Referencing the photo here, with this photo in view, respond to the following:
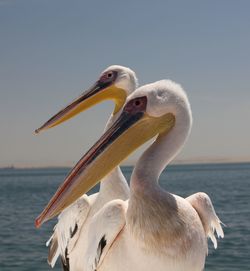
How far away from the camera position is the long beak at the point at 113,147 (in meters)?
3.87

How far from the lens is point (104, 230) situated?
427 cm

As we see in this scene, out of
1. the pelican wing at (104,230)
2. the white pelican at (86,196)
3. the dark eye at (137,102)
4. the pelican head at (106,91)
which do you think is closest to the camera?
the dark eye at (137,102)

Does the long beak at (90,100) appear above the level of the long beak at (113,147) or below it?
below

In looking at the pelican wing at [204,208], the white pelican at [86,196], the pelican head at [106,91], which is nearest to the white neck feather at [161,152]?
the pelican wing at [204,208]

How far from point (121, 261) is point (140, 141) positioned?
876 mm

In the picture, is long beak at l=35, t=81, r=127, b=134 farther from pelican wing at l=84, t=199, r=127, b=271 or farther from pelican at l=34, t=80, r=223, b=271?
pelican at l=34, t=80, r=223, b=271

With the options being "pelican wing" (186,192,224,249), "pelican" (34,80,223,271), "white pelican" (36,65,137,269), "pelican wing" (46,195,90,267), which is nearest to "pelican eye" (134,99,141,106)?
"pelican" (34,80,223,271)

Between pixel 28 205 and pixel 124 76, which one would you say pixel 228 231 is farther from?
pixel 28 205

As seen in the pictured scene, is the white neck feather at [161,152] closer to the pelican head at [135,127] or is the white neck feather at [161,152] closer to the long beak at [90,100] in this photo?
the pelican head at [135,127]

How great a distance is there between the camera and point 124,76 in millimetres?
5941

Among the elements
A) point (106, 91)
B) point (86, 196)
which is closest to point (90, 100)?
point (106, 91)

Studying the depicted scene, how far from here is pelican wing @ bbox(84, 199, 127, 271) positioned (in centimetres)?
422

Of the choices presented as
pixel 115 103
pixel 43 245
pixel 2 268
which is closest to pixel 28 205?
pixel 43 245

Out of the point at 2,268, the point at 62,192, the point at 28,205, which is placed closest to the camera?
the point at 62,192
